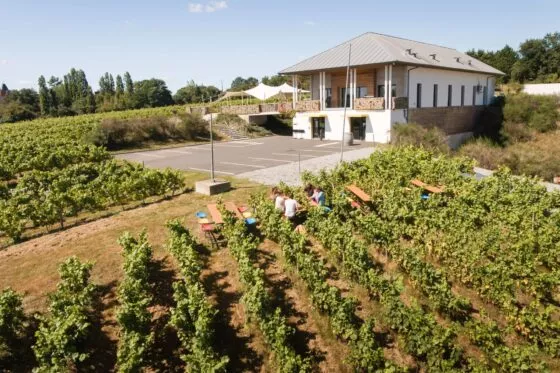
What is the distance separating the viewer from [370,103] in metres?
28.8

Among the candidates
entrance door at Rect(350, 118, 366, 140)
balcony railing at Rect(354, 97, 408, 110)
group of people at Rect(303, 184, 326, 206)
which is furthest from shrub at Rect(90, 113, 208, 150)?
group of people at Rect(303, 184, 326, 206)

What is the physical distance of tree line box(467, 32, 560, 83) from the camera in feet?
207

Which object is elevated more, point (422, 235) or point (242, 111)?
point (242, 111)

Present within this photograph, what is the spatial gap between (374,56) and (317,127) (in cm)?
704

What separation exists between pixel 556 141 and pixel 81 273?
3480cm

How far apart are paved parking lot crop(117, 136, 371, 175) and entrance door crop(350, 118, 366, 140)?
5.95ft

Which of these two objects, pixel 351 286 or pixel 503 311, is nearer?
pixel 503 311

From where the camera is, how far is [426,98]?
105ft

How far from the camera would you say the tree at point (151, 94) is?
3337 inches

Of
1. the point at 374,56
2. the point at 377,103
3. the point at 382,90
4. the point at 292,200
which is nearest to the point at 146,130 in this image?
the point at 377,103

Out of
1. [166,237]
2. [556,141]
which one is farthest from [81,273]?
[556,141]

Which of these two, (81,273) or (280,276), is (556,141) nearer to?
(280,276)

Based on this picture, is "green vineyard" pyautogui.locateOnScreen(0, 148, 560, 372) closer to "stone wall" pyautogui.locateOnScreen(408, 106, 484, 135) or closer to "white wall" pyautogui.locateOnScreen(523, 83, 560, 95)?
"stone wall" pyautogui.locateOnScreen(408, 106, 484, 135)

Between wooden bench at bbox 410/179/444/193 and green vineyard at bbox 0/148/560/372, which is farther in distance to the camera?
wooden bench at bbox 410/179/444/193
